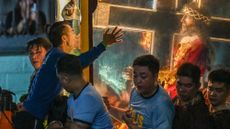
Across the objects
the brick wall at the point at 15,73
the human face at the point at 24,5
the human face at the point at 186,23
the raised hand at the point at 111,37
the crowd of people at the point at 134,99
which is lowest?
the brick wall at the point at 15,73

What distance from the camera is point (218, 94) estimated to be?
5238mm

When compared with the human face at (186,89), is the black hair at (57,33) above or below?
above

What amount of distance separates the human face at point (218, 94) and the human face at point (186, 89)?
0.98ft

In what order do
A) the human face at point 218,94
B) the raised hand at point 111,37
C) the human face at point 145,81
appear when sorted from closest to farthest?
1. the human face at point 145,81
2. the human face at point 218,94
3. the raised hand at point 111,37

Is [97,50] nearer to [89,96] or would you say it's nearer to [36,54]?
[89,96]

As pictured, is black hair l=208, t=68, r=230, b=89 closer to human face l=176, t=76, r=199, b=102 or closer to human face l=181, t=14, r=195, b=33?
human face l=176, t=76, r=199, b=102

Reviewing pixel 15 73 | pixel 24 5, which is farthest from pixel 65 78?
pixel 24 5

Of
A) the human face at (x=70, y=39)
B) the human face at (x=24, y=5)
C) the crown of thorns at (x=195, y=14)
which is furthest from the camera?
the human face at (x=24, y=5)

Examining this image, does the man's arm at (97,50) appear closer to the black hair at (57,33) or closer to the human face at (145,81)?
the black hair at (57,33)

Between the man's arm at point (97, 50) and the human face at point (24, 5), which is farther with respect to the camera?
the human face at point (24, 5)

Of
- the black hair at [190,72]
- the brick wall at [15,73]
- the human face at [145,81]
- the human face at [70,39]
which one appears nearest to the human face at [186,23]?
the human face at [70,39]

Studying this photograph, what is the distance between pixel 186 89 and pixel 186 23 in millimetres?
1786

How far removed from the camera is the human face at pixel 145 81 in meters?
4.95

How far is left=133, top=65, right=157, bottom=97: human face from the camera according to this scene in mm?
4953
